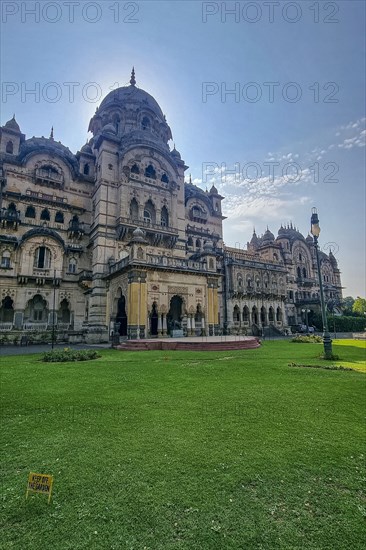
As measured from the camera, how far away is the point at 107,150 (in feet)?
106

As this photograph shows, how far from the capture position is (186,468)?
3.78 meters

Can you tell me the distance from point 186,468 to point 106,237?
28.3 m

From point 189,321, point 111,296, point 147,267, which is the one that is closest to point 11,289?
point 111,296

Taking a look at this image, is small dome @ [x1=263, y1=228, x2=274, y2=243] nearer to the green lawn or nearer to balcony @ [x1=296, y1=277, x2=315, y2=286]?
balcony @ [x1=296, y1=277, x2=315, y2=286]

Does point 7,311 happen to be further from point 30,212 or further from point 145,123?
point 145,123

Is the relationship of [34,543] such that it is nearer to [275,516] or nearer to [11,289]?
[275,516]

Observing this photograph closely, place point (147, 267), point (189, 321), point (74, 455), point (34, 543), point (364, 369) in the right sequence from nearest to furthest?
point (34, 543) < point (74, 455) < point (364, 369) < point (147, 267) < point (189, 321)

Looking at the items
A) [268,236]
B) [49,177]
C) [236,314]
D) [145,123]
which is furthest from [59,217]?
[268,236]

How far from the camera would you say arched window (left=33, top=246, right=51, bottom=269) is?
96.5 feet

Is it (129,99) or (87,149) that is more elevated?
(129,99)

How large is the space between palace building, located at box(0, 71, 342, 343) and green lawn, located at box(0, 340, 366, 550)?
665 inches

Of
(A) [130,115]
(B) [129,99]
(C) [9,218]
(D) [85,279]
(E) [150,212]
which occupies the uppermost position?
(B) [129,99]

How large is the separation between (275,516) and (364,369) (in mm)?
9811

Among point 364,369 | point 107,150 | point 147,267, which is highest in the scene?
point 107,150
